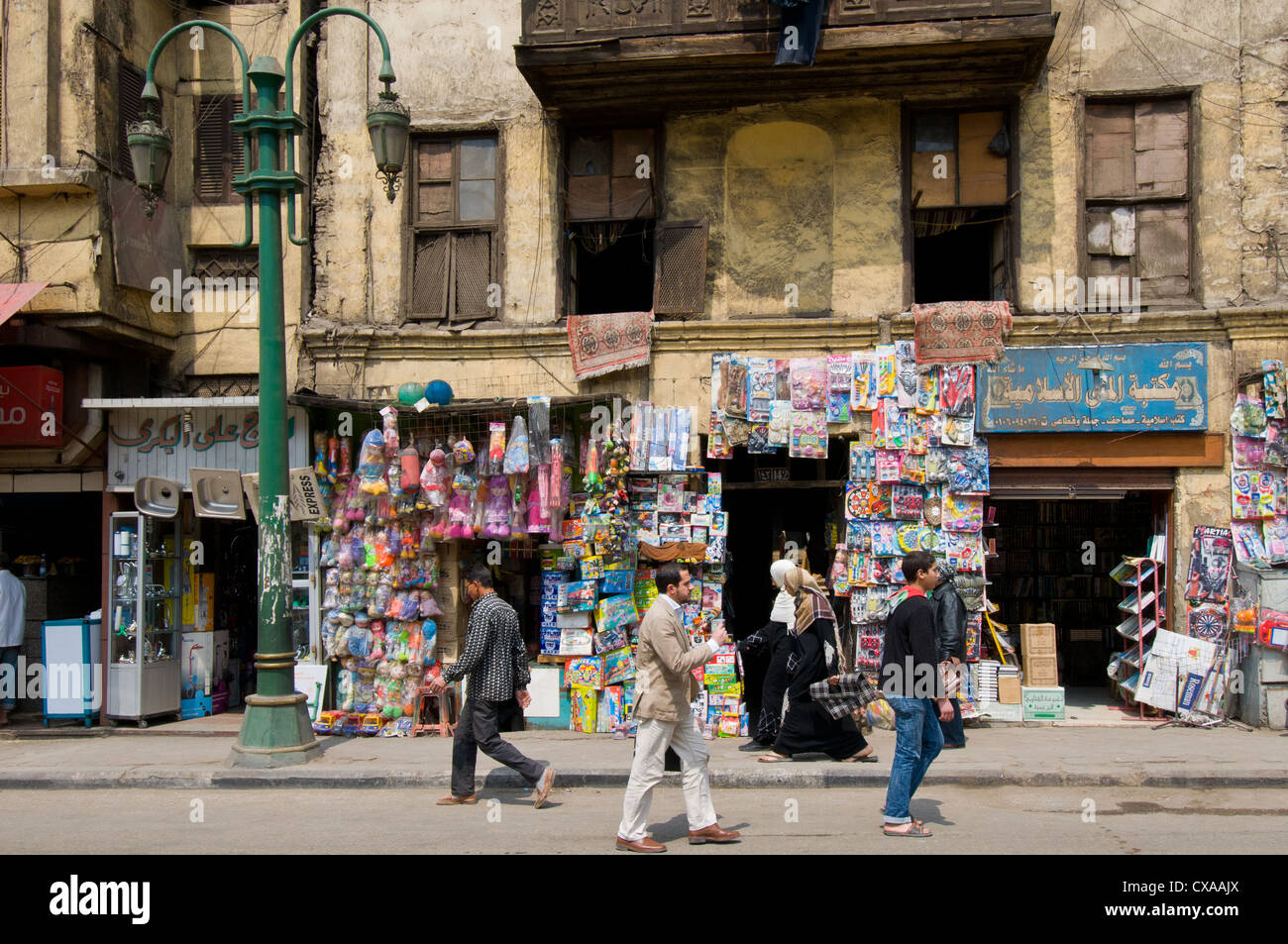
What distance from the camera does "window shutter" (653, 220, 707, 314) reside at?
42.2ft

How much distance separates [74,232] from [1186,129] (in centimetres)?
1261

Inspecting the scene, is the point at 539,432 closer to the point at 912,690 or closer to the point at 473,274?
the point at 473,274

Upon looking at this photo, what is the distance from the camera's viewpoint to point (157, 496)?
12781 millimetres

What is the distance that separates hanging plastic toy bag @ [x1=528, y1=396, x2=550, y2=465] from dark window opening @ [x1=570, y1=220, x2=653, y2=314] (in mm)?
1943

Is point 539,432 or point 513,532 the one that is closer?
point 539,432

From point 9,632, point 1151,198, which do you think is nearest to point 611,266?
point 1151,198

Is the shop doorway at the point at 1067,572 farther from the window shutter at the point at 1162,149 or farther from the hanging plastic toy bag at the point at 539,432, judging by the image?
the hanging plastic toy bag at the point at 539,432

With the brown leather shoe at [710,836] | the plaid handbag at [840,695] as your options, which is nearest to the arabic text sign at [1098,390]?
the plaid handbag at [840,695]

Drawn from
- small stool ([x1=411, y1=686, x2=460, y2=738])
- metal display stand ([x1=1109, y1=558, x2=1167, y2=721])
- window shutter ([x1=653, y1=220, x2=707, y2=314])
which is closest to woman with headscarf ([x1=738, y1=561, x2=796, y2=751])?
small stool ([x1=411, y1=686, x2=460, y2=738])

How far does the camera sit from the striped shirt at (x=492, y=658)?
884 centimetres

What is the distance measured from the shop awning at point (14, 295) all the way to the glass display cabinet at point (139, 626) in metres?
2.65

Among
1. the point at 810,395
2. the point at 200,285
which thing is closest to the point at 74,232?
the point at 200,285

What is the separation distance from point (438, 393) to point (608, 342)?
206 centimetres

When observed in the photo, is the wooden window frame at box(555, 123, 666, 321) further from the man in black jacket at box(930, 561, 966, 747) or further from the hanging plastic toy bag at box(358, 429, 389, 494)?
the man in black jacket at box(930, 561, 966, 747)
